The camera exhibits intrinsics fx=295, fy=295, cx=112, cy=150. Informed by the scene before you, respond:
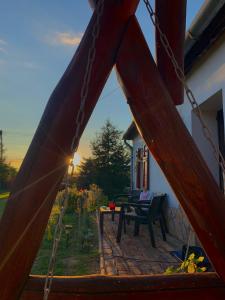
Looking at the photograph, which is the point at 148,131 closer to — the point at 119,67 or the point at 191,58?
the point at 119,67

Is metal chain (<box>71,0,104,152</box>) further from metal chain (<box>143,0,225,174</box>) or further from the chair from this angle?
the chair

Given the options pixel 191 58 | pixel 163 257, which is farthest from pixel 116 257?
pixel 191 58

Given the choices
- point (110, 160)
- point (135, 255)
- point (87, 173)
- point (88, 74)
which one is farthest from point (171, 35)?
point (87, 173)

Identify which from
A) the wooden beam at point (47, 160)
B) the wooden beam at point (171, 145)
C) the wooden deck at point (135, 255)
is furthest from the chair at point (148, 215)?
the wooden beam at point (47, 160)

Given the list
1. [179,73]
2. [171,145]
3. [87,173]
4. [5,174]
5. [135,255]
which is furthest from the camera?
[5,174]

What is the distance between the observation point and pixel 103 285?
118 cm

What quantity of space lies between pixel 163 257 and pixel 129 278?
335cm

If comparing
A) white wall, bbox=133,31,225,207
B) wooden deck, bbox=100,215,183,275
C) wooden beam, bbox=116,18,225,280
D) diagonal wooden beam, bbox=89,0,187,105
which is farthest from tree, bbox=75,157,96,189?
wooden beam, bbox=116,18,225,280

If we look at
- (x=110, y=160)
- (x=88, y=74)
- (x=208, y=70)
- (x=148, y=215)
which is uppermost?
(x=110, y=160)

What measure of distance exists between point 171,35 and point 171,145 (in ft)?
1.92

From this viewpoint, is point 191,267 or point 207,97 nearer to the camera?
point 191,267

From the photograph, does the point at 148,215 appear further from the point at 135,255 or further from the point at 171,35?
the point at 171,35

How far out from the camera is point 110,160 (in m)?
16.7

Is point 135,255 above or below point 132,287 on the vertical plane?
below
